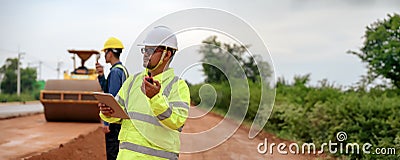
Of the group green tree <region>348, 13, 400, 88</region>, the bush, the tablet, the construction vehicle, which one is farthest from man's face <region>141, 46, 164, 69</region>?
green tree <region>348, 13, 400, 88</region>

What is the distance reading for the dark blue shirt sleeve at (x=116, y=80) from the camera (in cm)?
525

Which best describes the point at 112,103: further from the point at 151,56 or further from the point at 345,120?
the point at 345,120

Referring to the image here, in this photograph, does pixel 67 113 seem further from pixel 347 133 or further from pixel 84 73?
pixel 347 133

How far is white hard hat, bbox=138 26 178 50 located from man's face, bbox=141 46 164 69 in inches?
1.6

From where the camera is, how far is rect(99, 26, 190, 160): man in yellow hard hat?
10.7 ft

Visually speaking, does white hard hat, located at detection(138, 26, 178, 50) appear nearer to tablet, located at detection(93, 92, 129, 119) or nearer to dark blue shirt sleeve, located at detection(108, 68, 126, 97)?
tablet, located at detection(93, 92, 129, 119)

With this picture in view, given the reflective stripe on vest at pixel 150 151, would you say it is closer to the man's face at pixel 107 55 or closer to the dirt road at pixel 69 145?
the man's face at pixel 107 55

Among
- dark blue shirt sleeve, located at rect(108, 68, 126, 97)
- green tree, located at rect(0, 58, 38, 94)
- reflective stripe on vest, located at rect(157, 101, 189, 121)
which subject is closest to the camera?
reflective stripe on vest, located at rect(157, 101, 189, 121)

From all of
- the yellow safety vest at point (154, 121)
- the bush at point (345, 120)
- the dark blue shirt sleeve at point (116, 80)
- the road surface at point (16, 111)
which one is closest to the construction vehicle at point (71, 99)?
the road surface at point (16, 111)

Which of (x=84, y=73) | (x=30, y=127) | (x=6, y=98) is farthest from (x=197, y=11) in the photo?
(x=6, y=98)

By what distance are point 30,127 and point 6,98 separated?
32.9m

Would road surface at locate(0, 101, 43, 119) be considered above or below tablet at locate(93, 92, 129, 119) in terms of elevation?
below

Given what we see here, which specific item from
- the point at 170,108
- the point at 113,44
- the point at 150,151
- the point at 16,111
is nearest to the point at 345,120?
the point at 113,44

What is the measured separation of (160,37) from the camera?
10.9 ft
